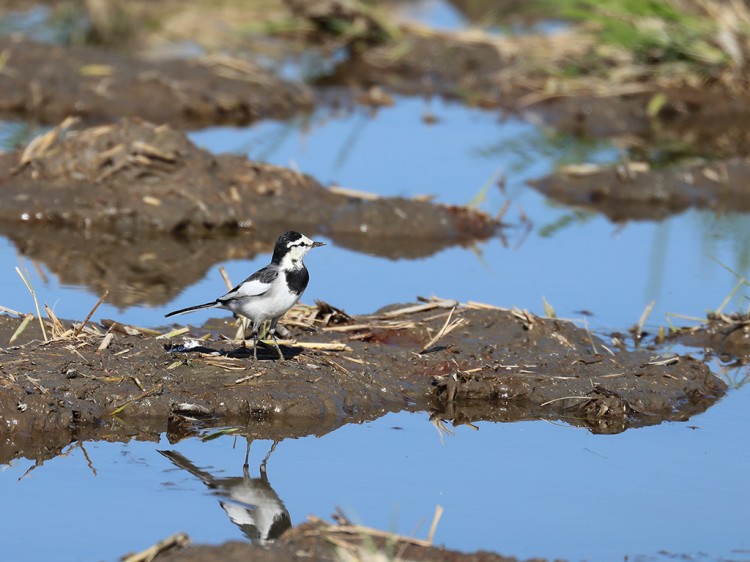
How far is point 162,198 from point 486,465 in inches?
185

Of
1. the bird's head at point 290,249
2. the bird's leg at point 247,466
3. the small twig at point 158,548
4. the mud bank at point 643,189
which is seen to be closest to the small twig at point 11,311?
the bird's head at point 290,249

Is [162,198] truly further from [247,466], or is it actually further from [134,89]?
[247,466]

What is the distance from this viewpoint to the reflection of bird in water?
16.5 feet

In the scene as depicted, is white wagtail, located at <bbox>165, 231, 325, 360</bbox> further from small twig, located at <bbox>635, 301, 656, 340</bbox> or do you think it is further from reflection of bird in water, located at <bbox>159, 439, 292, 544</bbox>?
small twig, located at <bbox>635, 301, 656, 340</bbox>

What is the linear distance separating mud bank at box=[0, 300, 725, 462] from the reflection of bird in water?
0.50m

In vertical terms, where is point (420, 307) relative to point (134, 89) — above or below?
above

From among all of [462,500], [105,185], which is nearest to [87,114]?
[105,185]

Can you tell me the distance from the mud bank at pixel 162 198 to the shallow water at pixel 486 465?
497 millimetres

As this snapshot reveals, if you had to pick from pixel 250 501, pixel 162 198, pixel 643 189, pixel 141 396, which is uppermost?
A: pixel 250 501

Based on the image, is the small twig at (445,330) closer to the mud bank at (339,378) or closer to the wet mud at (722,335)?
the mud bank at (339,378)

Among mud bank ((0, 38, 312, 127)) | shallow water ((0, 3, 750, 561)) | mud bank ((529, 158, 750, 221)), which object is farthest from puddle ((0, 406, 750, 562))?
mud bank ((0, 38, 312, 127))

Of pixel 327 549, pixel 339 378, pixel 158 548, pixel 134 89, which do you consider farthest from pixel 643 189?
pixel 158 548

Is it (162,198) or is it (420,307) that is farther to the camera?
(162,198)

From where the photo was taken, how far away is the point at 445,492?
18.0 ft
